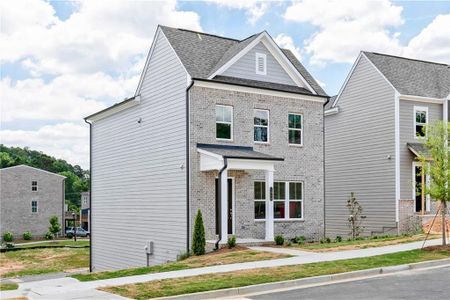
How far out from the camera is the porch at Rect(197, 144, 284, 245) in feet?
66.6

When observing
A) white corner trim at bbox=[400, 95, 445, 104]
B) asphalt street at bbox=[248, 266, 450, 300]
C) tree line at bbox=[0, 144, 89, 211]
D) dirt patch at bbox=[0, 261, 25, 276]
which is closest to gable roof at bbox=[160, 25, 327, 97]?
white corner trim at bbox=[400, 95, 445, 104]

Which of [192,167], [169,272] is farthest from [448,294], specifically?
[192,167]

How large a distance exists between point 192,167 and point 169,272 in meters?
6.85

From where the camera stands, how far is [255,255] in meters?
17.8

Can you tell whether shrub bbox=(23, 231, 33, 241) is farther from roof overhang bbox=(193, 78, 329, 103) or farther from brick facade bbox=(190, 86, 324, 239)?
roof overhang bbox=(193, 78, 329, 103)

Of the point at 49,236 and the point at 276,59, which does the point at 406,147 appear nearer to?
the point at 276,59

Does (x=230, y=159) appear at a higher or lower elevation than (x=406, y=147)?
lower

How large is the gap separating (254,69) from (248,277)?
40.8 ft

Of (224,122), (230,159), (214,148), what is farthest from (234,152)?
(224,122)

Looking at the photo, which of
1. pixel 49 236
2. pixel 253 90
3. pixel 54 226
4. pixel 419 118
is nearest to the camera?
pixel 253 90

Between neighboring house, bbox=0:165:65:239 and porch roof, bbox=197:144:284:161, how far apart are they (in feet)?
162

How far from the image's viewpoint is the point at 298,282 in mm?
13188

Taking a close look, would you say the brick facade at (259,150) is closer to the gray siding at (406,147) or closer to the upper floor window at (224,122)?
the upper floor window at (224,122)

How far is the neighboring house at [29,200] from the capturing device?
6619 centimetres
